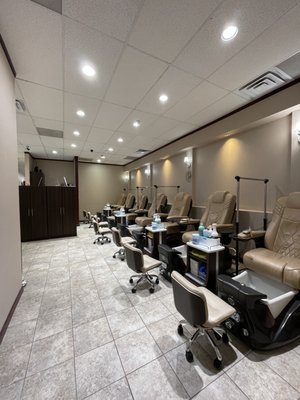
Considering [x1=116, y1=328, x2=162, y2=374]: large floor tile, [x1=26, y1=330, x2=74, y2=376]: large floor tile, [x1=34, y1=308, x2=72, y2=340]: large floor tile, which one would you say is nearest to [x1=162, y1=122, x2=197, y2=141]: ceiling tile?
[x1=116, y1=328, x2=162, y2=374]: large floor tile

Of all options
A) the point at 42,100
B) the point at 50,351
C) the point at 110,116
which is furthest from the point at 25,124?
the point at 50,351

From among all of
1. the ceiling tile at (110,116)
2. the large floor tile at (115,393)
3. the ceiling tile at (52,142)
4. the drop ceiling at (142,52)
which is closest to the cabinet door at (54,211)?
the ceiling tile at (52,142)

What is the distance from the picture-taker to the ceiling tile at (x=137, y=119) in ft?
12.0

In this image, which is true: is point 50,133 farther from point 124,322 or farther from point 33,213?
point 124,322

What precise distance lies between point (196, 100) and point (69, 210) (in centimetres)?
492

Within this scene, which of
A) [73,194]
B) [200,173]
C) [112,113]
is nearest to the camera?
[112,113]

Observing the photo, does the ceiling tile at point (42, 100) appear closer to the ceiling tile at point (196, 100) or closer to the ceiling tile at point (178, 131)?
the ceiling tile at point (196, 100)

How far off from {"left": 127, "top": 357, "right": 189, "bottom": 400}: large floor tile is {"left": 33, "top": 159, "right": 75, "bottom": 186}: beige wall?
28.3 feet

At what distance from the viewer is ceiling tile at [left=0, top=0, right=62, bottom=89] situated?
5.07 ft

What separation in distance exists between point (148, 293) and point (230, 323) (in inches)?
44.3

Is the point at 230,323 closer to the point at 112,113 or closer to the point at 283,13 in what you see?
the point at 283,13

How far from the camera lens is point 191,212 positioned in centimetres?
471

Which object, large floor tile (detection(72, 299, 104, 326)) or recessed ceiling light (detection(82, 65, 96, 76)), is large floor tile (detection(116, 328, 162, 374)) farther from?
recessed ceiling light (detection(82, 65, 96, 76))

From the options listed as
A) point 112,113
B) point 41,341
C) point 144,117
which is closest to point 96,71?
point 112,113
